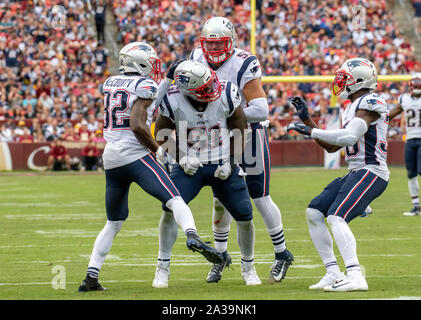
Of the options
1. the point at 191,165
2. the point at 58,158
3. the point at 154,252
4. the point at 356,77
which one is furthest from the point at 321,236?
the point at 58,158

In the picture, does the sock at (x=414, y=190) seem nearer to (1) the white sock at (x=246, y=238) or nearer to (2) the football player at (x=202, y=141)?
(1) the white sock at (x=246, y=238)

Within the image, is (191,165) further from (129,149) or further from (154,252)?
(154,252)

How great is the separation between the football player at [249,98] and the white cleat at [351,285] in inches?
31.1

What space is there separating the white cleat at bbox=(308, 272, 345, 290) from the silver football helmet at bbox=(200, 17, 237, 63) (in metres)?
1.95

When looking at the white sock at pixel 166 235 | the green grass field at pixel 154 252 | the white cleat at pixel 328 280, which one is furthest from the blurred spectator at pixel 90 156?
the white cleat at pixel 328 280

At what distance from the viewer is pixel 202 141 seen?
20.7 feet

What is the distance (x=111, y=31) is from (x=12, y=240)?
17.0 meters

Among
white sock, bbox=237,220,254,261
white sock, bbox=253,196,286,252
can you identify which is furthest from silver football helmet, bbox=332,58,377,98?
white sock, bbox=237,220,254,261

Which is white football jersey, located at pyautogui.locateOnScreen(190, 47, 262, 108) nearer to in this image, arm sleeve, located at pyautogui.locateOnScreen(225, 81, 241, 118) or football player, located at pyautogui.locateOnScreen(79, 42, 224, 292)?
arm sleeve, located at pyautogui.locateOnScreen(225, 81, 241, 118)

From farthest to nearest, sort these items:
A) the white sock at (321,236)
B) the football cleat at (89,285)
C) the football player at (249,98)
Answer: the football player at (249,98), the white sock at (321,236), the football cleat at (89,285)

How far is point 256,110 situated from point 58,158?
15.6m

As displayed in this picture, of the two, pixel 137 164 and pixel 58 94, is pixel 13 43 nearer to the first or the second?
pixel 58 94

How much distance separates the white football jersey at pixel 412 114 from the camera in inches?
465
